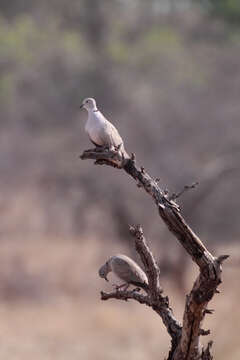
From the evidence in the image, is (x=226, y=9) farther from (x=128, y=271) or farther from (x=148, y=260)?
(x=148, y=260)

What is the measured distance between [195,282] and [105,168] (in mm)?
20724

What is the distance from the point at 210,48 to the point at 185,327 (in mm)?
28824

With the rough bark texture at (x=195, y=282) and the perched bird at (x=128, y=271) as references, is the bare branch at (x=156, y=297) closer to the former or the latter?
the rough bark texture at (x=195, y=282)

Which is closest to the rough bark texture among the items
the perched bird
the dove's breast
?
the dove's breast

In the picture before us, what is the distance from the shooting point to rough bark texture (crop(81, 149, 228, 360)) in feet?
19.5

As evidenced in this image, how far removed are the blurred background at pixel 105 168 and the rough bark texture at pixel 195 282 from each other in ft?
30.2

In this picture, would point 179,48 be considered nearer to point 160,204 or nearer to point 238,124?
point 238,124

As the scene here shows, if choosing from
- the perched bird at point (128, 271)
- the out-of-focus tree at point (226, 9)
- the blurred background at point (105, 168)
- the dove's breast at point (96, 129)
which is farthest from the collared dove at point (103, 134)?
the out-of-focus tree at point (226, 9)

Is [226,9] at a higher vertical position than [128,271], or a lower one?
higher

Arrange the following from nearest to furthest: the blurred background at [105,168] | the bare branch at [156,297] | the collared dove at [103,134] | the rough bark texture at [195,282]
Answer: the rough bark texture at [195,282] < the bare branch at [156,297] < the collared dove at [103,134] < the blurred background at [105,168]

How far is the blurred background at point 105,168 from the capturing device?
19594 millimetres

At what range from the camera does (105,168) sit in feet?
87.6

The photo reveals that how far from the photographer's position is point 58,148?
102 ft

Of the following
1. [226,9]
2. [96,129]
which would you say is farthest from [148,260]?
[226,9]
